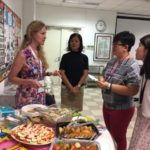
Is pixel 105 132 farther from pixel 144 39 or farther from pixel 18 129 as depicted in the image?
pixel 144 39

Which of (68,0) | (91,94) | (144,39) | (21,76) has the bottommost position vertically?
(91,94)

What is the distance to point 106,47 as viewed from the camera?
744 cm

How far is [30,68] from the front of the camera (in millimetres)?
1973

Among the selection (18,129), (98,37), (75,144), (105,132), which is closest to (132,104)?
(105,132)

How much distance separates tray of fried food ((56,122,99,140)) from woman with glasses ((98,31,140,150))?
0.55m

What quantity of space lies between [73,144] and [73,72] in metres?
1.86

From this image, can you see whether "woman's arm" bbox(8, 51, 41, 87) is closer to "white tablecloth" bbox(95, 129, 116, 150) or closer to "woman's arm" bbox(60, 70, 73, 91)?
"white tablecloth" bbox(95, 129, 116, 150)

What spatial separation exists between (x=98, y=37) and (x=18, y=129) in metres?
6.28

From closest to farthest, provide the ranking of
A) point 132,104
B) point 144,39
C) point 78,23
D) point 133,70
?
point 144,39
point 133,70
point 132,104
point 78,23

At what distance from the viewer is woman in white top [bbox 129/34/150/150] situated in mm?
1555

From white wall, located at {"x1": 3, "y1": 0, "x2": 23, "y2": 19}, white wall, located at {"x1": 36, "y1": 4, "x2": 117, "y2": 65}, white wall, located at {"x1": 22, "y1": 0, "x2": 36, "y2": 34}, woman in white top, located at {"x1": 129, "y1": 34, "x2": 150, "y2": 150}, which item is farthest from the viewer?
white wall, located at {"x1": 36, "y1": 4, "x2": 117, "y2": 65}

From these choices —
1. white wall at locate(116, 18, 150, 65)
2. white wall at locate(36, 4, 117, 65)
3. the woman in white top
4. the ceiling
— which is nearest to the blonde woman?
the woman in white top

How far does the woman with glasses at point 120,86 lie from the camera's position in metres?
1.94

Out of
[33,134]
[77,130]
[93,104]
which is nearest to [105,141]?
[77,130]
